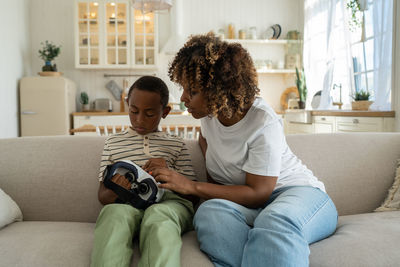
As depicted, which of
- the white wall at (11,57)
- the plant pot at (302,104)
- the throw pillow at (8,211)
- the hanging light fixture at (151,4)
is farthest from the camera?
the plant pot at (302,104)

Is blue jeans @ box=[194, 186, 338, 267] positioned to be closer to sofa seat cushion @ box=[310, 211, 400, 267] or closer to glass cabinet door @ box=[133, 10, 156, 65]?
sofa seat cushion @ box=[310, 211, 400, 267]

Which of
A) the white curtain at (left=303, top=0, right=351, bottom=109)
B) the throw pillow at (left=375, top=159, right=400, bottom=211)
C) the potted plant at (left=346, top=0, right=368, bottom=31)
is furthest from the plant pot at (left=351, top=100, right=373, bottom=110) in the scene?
the throw pillow at (left=375, top=159, right=400, bottom=211)

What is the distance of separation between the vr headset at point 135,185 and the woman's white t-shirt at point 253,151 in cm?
26

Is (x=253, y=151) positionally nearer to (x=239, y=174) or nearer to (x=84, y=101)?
(x=239, y=174)

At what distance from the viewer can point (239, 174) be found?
4.11ft

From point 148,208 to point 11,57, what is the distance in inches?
160

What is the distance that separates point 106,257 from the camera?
95 centimetres

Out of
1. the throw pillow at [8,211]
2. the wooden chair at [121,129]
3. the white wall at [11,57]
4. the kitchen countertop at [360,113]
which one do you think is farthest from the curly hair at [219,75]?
the white wall at [11,57]

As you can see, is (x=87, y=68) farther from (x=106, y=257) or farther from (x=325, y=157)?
(x=106, y=257)

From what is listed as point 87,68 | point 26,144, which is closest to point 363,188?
point 26,144

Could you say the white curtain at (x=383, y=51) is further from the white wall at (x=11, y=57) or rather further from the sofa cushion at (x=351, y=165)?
the white wall at (x=11, y=57)

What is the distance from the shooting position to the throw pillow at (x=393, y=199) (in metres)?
1.54

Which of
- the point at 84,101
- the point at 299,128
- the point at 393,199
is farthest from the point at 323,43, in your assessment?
the point at 393,199

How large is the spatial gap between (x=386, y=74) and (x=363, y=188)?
196cm
